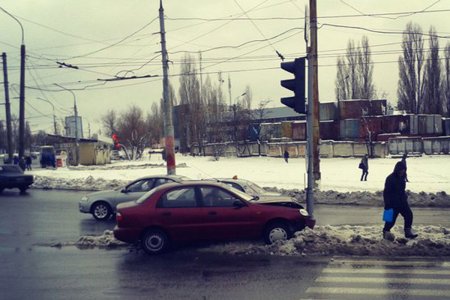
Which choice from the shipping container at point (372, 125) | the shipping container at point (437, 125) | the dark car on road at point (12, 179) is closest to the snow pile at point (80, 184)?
the dark car on road at point (12, 179)

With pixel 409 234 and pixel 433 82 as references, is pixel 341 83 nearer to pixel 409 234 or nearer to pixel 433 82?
pixel 433 82

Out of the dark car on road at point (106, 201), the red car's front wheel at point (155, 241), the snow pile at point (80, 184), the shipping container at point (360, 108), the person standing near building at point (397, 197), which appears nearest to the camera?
the red car's front wheel at point (155, 241)

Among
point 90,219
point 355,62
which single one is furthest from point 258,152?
point 90,219

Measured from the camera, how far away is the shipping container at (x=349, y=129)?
60.7 metres

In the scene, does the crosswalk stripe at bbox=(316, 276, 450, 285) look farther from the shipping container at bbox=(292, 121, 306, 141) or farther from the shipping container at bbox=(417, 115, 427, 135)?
the shipping container at bbox=(292, 121, 306, 141)

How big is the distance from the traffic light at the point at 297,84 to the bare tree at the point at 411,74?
52.6m

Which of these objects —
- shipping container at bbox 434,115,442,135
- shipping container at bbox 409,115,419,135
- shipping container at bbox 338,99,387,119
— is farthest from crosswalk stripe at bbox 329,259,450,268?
shipping container at bbox 434,115,442,135

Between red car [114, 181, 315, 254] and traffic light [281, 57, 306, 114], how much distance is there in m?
2.39

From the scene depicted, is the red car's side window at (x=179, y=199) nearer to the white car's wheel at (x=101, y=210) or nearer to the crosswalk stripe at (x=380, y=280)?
the crosswalk stripe at (x=380, y=280)

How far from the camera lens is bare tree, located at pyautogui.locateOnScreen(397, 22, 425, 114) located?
58719 millimetres

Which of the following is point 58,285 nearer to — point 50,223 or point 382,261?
point 382,261

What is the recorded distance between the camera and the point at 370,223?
13.1 meters

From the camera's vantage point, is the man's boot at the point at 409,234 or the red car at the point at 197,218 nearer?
the red car at the point at 197,218

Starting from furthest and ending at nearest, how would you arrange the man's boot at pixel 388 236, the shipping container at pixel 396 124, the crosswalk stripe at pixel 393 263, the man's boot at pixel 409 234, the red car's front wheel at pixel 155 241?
1. the shipping container at pixel 396 124
2. the man's boot at pixel 409 234
3. the red car's front wheel at pixel 155 241
4. the man's boot at pixel 388 236
5. the crosswalk stripe at pixel 393 263
